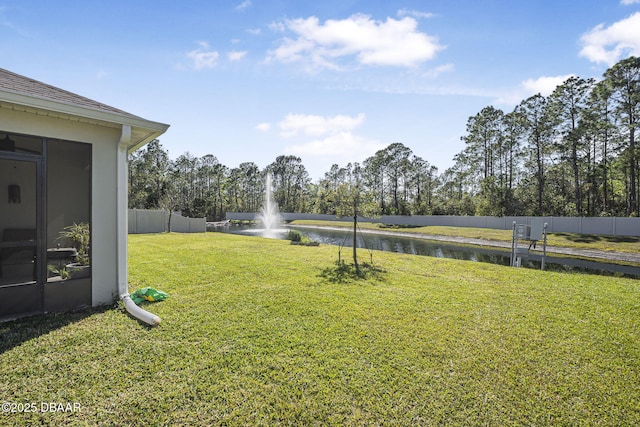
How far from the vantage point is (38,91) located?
3.77 m

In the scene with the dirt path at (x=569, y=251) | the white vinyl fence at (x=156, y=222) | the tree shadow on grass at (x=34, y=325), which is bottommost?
the dirt path at (x=569, y=251)

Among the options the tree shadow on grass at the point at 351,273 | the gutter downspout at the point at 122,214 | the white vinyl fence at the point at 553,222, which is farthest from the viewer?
the white vinyl fence at the point at 553,222

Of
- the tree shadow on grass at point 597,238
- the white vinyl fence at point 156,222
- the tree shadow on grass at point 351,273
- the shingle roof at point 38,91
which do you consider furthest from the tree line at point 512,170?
the shingle roof at point 38,91

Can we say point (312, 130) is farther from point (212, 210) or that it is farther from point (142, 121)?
point (212, 210)

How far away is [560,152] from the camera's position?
2417 centimetres

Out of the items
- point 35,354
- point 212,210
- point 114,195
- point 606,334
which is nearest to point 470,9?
point 606,334

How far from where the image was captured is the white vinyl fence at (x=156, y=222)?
1688cm

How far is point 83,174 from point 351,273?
221 inches

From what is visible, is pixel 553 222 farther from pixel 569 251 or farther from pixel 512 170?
pixel 512 170

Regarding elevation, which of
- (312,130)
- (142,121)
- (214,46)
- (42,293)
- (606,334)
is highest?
(312,130)

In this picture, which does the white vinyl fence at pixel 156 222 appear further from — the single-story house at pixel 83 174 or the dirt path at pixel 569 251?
the dirt path at pixel 569 251

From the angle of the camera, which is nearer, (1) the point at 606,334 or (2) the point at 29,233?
(1) the point at 606,334

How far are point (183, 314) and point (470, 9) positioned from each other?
28.2ft

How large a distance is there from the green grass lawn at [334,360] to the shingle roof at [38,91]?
273 cm
